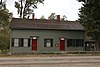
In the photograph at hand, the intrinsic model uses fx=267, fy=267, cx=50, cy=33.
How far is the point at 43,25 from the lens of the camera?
4484 cm

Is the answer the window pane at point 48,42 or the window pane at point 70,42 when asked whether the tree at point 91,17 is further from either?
the window pane at point 48,42

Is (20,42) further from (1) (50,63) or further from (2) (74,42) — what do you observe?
(1) (50,63)

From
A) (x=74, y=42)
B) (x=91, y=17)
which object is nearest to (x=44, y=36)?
(x=74, y=42)

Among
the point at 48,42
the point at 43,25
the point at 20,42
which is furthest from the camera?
the point at 43,25

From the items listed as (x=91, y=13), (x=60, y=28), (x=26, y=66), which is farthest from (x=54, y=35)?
(x=26, y=66)

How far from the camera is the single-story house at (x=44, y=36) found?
42312 mm

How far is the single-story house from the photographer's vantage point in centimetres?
4231

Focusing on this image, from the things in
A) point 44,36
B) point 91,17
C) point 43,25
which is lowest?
point 44,36

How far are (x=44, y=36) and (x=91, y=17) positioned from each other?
8195 millimetres

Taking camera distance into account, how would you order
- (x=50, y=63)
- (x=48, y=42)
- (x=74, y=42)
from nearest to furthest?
(x=50, y=63), (x=48, y=42), (x=74, y=42)

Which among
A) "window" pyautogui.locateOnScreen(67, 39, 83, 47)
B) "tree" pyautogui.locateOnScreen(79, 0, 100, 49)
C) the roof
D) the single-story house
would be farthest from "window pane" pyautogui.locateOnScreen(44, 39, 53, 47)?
"tree" pyautogui.locateOnScreen(79, 0, 100, 49)

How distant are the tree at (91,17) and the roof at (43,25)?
425 cm

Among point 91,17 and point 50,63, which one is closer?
point 50,63

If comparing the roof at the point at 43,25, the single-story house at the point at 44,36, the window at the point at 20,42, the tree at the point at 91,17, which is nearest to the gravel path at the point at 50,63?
the tree at the point at 91,17
